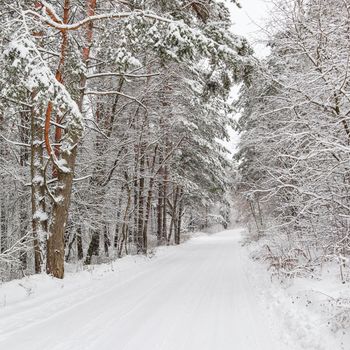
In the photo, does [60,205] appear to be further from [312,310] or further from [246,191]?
[312,310]

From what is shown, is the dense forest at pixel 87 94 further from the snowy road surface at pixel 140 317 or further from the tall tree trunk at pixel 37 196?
the snowy road surface at pixel 140 317

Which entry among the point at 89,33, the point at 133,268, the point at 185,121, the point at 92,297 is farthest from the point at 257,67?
the point at 185,121

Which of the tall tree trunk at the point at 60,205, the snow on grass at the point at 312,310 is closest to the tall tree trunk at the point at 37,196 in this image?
the tall tree trunk at the point at 60,205

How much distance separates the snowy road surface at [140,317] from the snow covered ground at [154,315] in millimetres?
14

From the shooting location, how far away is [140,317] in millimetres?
6578

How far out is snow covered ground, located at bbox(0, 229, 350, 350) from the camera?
5.20m

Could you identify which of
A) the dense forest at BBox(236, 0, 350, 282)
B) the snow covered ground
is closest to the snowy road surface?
the snow covered ground

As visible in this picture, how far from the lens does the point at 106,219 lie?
16625 millimetres

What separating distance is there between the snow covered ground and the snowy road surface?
0.01 metres

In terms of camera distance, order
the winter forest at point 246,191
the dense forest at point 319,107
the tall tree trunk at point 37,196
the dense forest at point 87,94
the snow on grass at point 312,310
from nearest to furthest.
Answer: the snow on grass at point 312,310
the winter forest at point 246,191
the dense forest at point 319,107
the dense forest at point 87,94
the tall tree trunk at point 37,196

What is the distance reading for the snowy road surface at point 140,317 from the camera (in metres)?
5.23

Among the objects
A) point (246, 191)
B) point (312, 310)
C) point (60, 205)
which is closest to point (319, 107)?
point (246, 191)

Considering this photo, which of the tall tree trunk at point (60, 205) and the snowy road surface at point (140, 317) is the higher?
the tall tree trunk at point (60, 205)

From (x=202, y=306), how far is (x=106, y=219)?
32.6 ft
